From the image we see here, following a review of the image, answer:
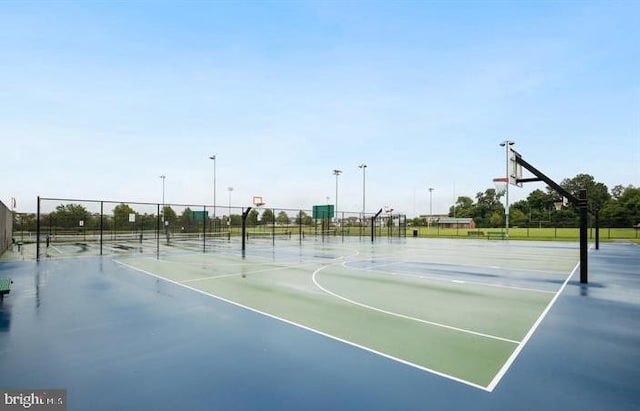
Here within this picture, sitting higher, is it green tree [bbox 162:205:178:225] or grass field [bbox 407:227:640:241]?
green tree [bbox 162:205:178:225]

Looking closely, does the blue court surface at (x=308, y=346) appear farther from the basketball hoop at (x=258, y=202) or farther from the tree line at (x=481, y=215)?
the basketball hoop at (x=258, y=202)

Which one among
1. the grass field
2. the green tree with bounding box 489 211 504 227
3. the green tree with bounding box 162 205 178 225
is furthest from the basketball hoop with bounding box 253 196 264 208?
the green tree with bounding box 489 211 504 227

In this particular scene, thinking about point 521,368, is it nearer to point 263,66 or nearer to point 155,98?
point 263,66

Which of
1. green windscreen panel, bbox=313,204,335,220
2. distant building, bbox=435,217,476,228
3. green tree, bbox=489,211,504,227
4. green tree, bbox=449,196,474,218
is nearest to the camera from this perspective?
green windscreen panel, bbox=313,204,335,220

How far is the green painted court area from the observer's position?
452 centimetres

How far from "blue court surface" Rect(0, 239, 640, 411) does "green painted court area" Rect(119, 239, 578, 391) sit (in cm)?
5

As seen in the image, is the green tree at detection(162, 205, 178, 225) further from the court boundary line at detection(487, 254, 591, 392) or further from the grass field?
the grass field

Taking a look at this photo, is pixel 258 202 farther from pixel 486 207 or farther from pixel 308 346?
pixel 486 207


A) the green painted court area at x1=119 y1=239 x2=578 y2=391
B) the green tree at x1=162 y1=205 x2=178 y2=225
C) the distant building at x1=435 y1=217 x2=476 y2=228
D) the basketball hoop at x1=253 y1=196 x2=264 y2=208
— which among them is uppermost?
the basketball hoop at x1=253 y1=196 x2=264 y2=208

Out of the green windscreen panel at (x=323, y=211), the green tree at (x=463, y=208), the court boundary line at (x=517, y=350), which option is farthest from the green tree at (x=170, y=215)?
the green tree at (x=463, y=208)

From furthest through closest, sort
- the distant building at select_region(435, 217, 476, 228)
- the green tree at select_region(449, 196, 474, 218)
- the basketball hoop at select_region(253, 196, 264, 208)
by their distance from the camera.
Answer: the green tree at select_region(449, 196, 474, 218), the distant building at select_region(435, 217, 476, 228), the basketball hoop at select_region(253, 196, 264, 208)

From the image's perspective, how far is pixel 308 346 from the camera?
4.70 meters

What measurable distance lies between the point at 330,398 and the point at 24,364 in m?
4.01

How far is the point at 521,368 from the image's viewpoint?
4016 mm
